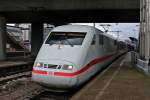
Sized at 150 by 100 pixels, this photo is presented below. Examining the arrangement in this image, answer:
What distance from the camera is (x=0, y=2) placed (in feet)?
127

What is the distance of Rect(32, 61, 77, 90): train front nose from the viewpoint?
521 inches

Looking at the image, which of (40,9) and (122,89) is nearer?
(122,89)

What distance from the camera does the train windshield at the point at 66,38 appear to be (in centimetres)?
1536

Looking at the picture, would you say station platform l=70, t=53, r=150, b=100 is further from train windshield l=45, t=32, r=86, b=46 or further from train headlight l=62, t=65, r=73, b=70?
train windshield l=45, t=32, r=86, b=46

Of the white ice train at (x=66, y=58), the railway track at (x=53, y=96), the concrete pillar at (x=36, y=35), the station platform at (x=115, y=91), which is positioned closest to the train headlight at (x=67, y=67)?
the white ice train at (x=66, y=58)

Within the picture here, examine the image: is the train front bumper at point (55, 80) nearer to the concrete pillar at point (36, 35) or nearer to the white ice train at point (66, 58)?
the white ice train at point (66, 58)

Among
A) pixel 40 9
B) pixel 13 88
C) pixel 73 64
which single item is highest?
pixel 40 9

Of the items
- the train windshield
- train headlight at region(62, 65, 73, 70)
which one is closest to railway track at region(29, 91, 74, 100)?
train headlight at region(62, 65, 73, 70)

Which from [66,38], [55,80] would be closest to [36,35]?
[66,38]

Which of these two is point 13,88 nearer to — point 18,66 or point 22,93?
point 22,93

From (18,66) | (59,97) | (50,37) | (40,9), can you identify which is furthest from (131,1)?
(59,97)

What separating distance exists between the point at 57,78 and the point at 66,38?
297cm

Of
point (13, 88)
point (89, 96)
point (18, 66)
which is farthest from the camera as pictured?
point (18, 66)

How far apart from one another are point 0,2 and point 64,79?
90.7 feet
